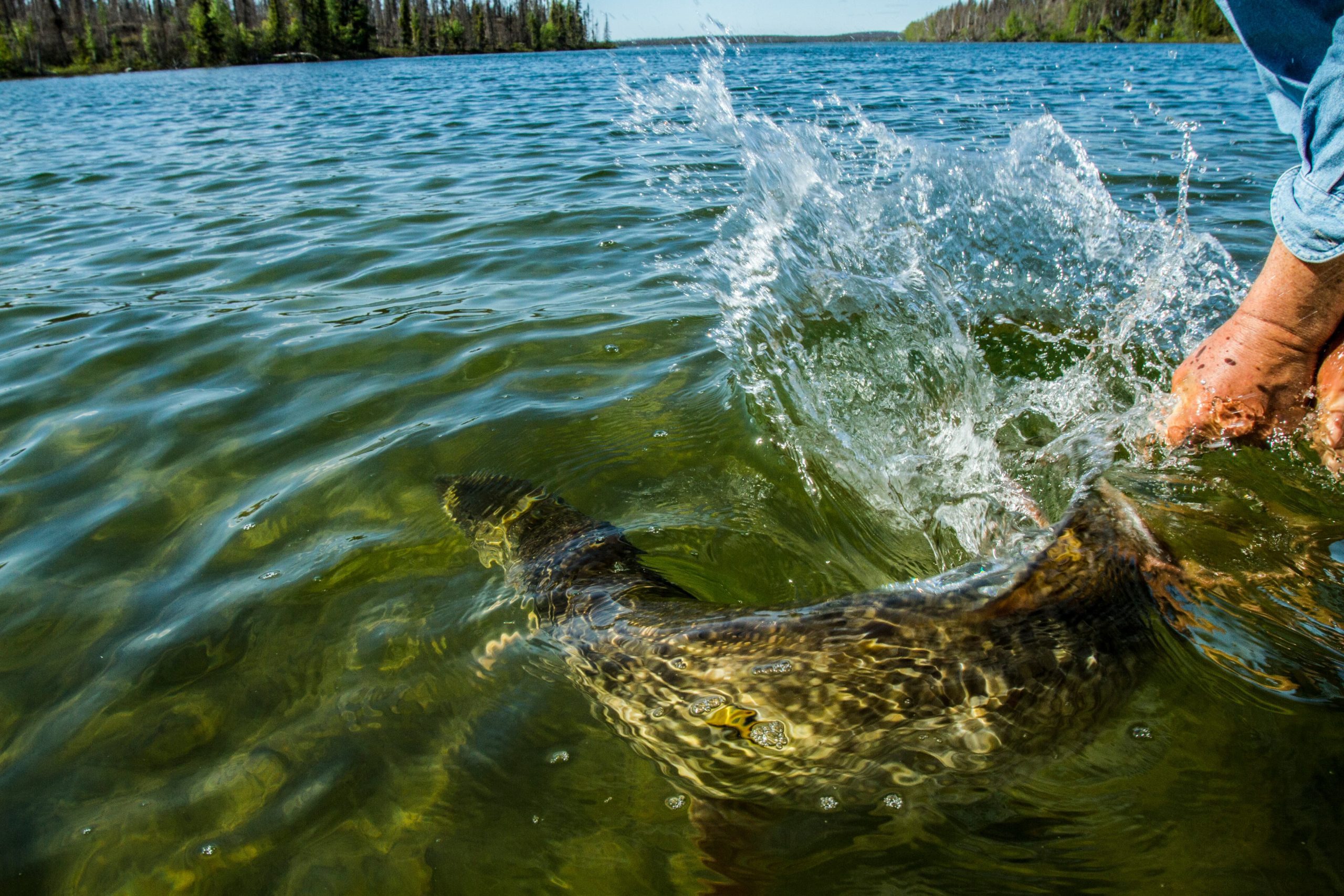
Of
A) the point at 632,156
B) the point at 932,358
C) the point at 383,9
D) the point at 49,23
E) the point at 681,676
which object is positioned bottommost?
the point at 681,676

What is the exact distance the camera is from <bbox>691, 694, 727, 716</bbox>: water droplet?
1955 millimetres

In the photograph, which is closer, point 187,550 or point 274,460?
point 187,550

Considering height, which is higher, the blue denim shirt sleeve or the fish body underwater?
the blue denim shirt sleeve

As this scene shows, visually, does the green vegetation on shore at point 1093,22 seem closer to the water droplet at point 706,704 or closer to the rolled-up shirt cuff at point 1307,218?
the rolled-up shirt cuff at point 1307,218

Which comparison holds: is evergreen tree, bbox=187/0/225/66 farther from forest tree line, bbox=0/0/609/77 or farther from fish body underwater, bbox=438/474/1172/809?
fish body underwater, bbox=438/474/1172/809

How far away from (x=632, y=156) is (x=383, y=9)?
130 meters

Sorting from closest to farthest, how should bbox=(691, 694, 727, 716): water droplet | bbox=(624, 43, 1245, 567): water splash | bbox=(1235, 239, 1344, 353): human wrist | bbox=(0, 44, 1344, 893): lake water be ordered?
bbox=(0, 44, 1344, 893): lake water → bbox=(691, 694, 727, 716): water droplet → bbox=(1235, 239, 1344, 353): human wrist → bbox=(624, 43, 1245, 567): water splash

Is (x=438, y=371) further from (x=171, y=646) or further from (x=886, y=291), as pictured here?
(x=886, y=291)

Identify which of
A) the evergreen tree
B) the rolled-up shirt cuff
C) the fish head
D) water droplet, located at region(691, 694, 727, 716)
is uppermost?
the evergreen tree

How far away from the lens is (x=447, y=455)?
3.58 metres

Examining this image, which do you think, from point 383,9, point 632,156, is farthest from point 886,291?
point 383,9

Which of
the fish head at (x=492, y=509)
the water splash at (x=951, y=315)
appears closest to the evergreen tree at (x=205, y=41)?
the water splash at (x=951, y=315)

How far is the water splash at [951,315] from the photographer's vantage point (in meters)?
3.13

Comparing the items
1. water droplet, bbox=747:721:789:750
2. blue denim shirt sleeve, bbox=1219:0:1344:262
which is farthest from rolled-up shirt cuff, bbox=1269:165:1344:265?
water droplet, bbox=747:721:789:750
